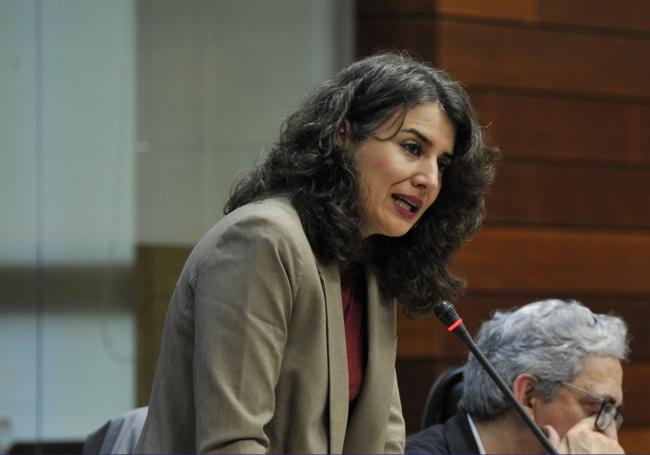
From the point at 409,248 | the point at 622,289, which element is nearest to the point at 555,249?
the point at 622,289

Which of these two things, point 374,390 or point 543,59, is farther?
point 543,59

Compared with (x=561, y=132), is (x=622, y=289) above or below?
below

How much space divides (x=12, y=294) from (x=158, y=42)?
1.21 metres

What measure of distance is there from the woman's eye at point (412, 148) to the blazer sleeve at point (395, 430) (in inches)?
17.6

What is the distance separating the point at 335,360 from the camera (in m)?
2.08

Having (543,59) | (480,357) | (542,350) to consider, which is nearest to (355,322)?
(480,357)

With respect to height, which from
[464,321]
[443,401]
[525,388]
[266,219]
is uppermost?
[266,219]

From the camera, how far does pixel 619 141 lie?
5691mm

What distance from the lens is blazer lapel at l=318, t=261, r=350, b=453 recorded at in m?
2.07

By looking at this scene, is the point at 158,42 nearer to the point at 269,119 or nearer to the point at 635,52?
the point at 269,119

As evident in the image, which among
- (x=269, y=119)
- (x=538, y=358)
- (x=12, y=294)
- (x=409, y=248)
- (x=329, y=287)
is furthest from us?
(x=269, y=119)

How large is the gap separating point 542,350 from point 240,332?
124cm

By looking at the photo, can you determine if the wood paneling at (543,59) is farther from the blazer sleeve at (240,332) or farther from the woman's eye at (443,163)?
the blazer sleeve at (240,332)

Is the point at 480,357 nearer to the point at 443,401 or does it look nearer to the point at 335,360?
the point at 335,360
